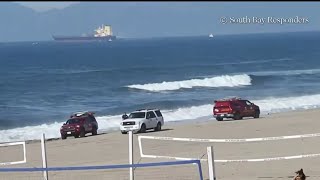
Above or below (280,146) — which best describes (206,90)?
above

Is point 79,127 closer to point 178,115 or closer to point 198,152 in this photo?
point 198,152

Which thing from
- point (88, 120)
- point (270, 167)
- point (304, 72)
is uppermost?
point (304, 72)

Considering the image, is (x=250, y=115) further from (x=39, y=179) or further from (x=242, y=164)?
(x=39, y=179)

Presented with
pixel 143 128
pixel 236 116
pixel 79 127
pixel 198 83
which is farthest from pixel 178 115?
pixel 198 83

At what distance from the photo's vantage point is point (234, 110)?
4372cm

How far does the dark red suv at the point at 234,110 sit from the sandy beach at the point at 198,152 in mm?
4267

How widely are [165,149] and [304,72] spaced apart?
2873 inches

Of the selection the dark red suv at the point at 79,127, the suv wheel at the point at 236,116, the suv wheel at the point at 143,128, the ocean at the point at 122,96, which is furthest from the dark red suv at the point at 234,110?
the dark red suv at the point at 79,127

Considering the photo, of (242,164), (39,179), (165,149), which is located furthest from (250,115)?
(39,179)

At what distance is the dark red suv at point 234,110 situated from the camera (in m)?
43.8

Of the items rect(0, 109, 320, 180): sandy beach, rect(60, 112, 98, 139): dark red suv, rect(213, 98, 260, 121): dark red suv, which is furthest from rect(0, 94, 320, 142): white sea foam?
rect(0, 109, 320, 180): sandy beach

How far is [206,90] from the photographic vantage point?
75.5 metres

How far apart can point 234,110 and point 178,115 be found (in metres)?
8.38

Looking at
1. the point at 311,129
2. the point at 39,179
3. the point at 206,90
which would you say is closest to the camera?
the point at 39,179
